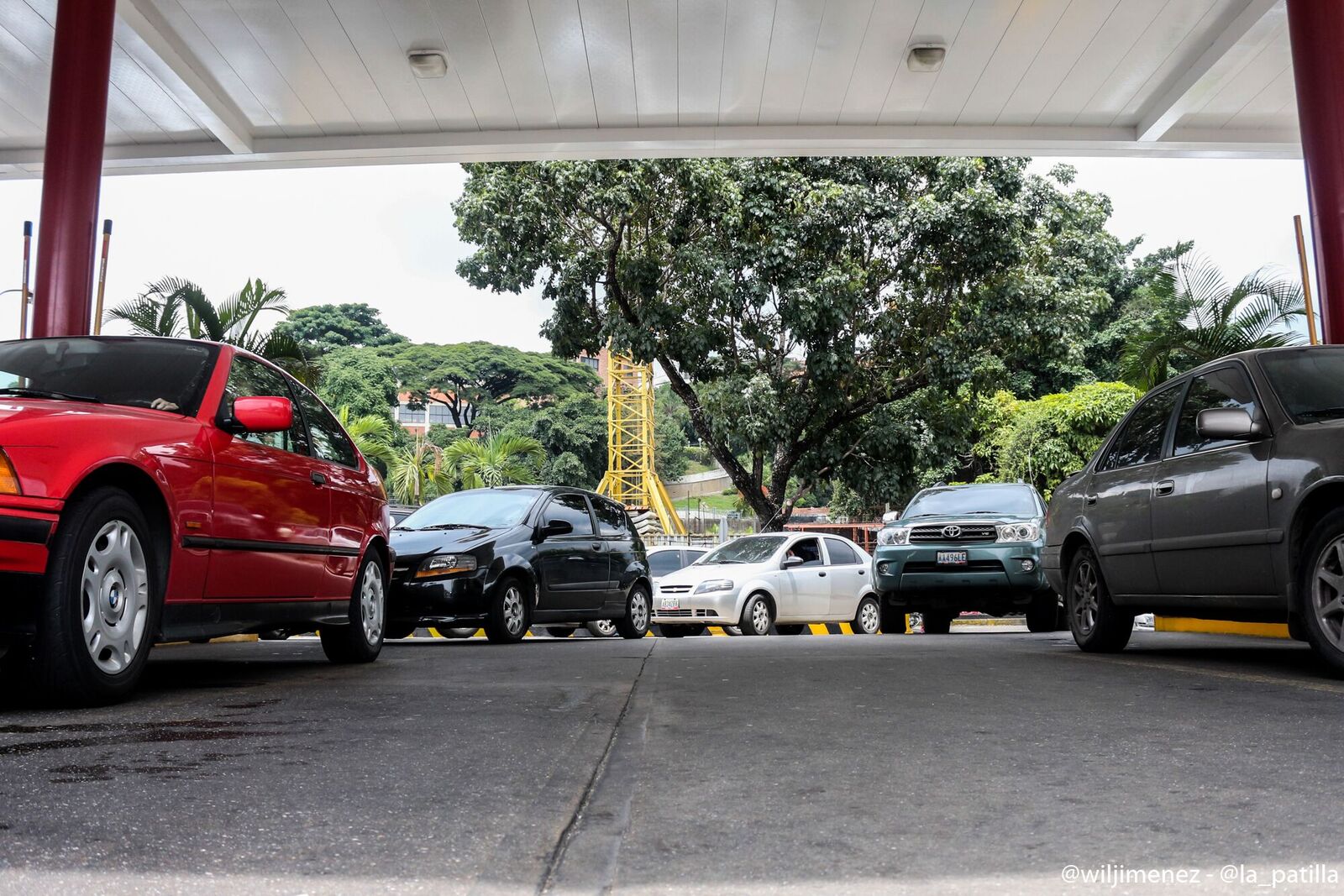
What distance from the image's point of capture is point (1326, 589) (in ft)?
17.8

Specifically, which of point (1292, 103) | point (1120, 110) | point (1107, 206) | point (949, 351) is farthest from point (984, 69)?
point (1107, 206)

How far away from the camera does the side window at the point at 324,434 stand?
6.83 metres

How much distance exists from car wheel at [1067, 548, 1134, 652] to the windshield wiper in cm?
590

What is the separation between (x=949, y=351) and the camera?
20.5 meters

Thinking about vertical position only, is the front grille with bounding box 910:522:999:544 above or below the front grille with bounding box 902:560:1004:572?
above

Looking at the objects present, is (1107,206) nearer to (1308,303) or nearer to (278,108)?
(1308,303)

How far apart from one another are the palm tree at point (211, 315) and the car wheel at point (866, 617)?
28.2ft

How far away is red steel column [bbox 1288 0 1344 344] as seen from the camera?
867 centimetres

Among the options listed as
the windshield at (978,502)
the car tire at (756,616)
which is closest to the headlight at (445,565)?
the windshield at (978,502)

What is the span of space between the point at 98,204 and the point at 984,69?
7805mm

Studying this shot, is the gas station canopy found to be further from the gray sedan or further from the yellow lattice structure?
the yellow lattice structure

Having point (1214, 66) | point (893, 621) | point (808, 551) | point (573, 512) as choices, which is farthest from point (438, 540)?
point (1214, 66)

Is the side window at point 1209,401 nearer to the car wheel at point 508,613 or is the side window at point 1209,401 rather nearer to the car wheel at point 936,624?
the car wheel at point 508,613

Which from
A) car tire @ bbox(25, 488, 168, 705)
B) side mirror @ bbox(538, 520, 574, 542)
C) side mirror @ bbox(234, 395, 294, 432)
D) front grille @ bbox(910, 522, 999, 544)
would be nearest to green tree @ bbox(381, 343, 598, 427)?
side mirror @ bbox(538, 520, 574, 542)
